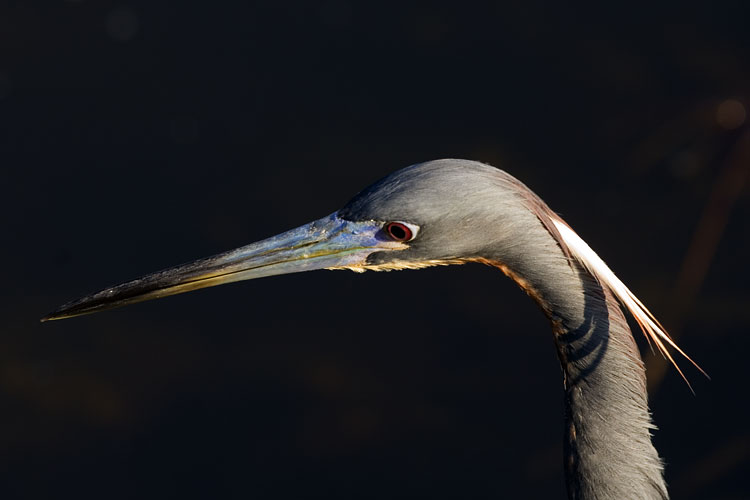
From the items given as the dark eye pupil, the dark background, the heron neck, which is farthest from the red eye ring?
the dark background

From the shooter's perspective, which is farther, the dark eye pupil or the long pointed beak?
the long pointed beak

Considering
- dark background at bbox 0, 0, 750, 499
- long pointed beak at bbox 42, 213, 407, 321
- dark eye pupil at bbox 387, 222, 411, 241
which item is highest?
dark eye pupil at bbox 387, 222, 411, 241

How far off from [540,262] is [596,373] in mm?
395

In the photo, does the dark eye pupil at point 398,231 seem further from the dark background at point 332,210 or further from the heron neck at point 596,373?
the dark background at point 332,210

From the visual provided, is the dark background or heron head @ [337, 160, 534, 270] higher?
heron head @ [337, 160, 534, 270]

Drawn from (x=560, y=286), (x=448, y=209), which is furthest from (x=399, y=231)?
(x=560, y=286)

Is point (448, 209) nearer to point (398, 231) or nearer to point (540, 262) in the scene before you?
point (398, 231)

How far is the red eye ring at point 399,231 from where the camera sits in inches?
113

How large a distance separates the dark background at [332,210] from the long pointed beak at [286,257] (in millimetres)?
2430

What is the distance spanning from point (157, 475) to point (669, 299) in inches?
121

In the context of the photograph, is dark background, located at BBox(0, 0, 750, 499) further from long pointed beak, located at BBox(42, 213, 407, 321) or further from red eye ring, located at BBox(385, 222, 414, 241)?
red eye ring, located at BBox(385, 222, 414, 241)

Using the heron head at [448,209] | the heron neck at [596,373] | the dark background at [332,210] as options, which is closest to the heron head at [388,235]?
the heron head at [448,209]

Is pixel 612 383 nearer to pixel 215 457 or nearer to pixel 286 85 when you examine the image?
pixel 215 457

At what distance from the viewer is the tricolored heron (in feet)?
9.14
